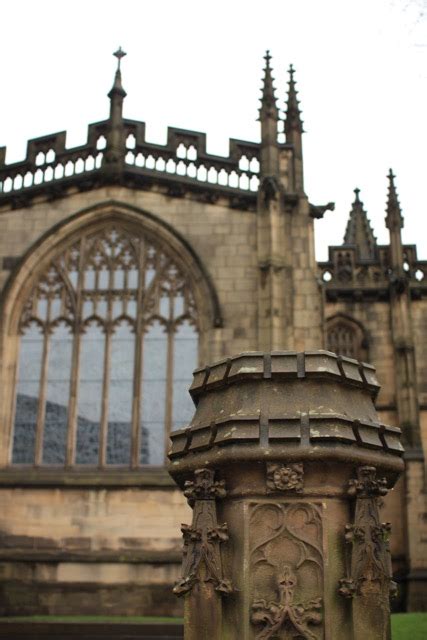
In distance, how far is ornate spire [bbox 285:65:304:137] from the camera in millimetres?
19844

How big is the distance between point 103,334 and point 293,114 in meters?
6.41

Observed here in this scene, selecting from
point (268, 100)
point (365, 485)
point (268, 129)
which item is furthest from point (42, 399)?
point (365, 485)

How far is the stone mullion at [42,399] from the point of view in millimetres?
17891

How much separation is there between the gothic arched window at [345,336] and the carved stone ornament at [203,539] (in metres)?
18.9

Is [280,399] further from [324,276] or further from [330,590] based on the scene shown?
[324,276]

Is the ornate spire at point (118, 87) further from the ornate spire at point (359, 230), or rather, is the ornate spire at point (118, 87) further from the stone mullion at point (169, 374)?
the ornate spire at point (359, 230)

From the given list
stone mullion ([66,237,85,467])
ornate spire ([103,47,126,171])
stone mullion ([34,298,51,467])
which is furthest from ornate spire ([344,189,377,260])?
stone mullion ([34,298,51,467])

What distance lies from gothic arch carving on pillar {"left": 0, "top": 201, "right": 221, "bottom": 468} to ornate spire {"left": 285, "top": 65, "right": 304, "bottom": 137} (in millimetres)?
3663

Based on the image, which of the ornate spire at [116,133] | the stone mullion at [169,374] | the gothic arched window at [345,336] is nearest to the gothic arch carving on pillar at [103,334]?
the stone mullion at [169,374]

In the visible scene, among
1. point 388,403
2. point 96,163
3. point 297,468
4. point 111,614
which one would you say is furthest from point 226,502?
point 388,403

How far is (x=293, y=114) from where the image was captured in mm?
20031

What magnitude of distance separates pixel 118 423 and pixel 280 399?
488 inches

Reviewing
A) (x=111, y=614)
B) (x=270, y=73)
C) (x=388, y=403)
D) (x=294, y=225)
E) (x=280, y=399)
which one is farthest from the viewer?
(x=388, y=403)

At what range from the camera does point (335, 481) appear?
224 inches
